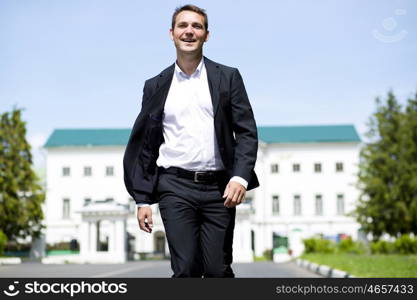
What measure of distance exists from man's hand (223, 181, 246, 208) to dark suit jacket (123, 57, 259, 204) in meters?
0.09

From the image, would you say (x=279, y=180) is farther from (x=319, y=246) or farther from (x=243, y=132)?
(x=243, y=132)

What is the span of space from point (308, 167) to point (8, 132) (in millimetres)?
27619

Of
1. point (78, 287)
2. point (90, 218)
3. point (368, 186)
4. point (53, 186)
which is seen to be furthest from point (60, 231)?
point (78, 287)

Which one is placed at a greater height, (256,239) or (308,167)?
(308,167)

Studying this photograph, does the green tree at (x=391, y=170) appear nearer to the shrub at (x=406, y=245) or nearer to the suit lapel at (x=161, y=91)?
the shrub at (x=406, y=245)

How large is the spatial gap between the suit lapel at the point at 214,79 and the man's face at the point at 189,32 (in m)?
0.15

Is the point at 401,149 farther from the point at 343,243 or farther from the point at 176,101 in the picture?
the point at 176,101

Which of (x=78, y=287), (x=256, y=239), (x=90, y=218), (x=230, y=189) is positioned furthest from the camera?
(x=256, y=239)

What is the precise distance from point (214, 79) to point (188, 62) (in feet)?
0.64

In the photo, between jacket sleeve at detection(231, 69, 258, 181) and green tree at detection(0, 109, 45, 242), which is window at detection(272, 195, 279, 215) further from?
jacket sleeve at detection(231, 69, 258, 181)

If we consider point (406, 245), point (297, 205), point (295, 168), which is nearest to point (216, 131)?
point (406, 245)

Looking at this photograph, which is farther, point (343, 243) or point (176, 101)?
Result: point (343, 243)

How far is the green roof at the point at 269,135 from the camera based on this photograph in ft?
200

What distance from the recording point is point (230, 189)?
3.72m
